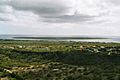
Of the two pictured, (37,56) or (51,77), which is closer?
(51,77)

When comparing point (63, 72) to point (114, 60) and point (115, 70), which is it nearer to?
point (115, 70)

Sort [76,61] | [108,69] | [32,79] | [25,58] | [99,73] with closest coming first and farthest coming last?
1. [32,79]
2. [99,73]
3. [108,69]
4. [76,61]
5. [25,58]

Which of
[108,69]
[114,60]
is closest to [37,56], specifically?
[114,60]

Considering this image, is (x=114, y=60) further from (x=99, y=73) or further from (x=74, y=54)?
(x=99, y=73)

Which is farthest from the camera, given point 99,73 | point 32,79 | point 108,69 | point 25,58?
point 25,58

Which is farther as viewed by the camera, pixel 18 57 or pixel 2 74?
pixel 18 57

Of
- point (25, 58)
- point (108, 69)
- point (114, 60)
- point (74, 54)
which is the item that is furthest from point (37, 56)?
point (108, 69)

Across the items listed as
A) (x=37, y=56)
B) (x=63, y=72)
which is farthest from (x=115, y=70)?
(x=37, y=56)

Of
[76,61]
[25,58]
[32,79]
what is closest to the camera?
[32,79]
